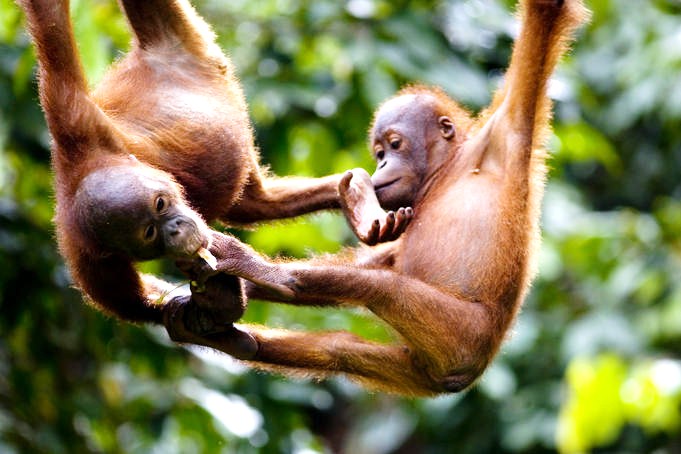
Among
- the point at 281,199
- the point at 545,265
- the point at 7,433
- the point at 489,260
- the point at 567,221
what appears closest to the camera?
the point at 489,260

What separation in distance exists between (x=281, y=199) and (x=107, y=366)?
2892 mm

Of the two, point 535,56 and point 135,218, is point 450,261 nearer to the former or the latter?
point 535,56

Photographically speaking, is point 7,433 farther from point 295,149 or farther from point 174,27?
point 174,27

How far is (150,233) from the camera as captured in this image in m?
3.29

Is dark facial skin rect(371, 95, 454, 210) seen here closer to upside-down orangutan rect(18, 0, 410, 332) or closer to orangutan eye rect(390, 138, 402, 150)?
orangutan eye rect(390, 138, 402, 150)

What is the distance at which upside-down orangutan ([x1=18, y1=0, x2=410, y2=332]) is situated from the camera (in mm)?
3277

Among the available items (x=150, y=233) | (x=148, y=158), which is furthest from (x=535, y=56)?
(x=150, y=233)

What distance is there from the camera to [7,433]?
6027 millimetres

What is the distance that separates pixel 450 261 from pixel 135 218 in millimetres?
1117

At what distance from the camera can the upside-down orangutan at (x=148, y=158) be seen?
10.8ft

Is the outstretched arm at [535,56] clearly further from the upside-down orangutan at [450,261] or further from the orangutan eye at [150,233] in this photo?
the orangutan eye at [150,233]

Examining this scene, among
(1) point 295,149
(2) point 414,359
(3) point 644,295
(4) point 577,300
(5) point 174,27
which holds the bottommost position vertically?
(4) point 577,300

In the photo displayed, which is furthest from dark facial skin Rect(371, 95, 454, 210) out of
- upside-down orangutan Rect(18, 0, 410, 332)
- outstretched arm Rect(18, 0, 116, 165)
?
outstretched arm Rect(18, 0, 116, 165)

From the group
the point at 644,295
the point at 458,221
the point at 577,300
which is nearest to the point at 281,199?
the point at 458,221
